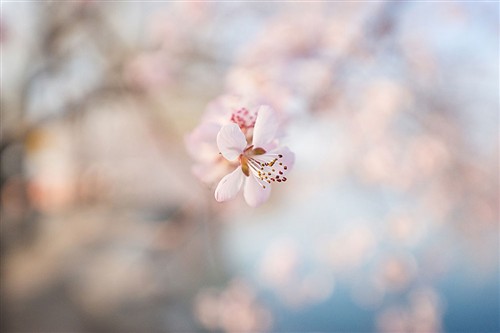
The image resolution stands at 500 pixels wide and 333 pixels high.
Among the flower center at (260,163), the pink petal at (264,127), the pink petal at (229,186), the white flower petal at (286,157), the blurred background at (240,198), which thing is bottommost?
the pink petal at (229,186)

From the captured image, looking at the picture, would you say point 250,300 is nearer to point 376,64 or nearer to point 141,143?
point 141,143

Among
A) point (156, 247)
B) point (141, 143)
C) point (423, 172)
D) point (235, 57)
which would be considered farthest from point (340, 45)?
point (156, 247)

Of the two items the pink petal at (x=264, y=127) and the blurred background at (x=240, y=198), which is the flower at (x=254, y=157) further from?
the blurred background at (x=240, y=198)

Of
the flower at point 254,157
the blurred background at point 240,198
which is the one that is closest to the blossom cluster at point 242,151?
the flower at point 254,157

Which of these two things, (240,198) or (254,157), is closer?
(254,157)

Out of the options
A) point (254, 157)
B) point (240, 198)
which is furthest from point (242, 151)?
point (240, 198)

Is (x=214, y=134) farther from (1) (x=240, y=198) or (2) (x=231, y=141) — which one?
(1) (x=240, y=198)

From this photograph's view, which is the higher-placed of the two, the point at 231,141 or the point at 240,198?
the point at 240,198
